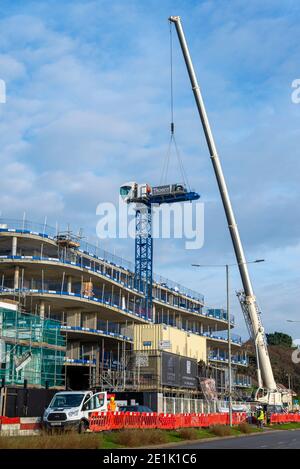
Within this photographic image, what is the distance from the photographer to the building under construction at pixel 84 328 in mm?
50344

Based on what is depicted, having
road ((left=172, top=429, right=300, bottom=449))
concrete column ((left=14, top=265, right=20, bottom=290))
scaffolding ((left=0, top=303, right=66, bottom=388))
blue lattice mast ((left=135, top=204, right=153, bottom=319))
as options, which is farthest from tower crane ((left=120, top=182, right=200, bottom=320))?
road ((left=172, top=429, right=300, bottom=449))

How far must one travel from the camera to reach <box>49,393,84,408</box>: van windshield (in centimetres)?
2914

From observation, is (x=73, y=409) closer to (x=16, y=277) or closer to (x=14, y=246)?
(x=16, y=277)

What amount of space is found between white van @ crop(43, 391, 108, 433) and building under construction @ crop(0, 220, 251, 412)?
12.2 m

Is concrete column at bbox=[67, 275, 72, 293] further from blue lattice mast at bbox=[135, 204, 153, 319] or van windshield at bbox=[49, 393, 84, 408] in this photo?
van windshield at bbox=[49, 393, 84, 408]

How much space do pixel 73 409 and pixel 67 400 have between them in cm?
95

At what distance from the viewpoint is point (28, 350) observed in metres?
48.4

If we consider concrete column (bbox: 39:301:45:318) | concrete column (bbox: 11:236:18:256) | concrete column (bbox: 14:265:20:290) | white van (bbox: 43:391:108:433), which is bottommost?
white van (bbox: 43:391:108:433)

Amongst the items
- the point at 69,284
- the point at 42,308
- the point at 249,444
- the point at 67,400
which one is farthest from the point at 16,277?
the point at 249,444

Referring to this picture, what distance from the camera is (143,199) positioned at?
88.8m

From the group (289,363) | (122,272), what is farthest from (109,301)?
(289,363)

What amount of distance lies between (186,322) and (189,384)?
170ft

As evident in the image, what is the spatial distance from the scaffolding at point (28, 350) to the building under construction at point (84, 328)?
83mm

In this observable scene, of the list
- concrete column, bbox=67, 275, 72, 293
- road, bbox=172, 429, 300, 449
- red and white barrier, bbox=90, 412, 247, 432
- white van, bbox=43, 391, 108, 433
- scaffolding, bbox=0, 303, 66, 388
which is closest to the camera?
road, bbox=172, 429, 300, 449
